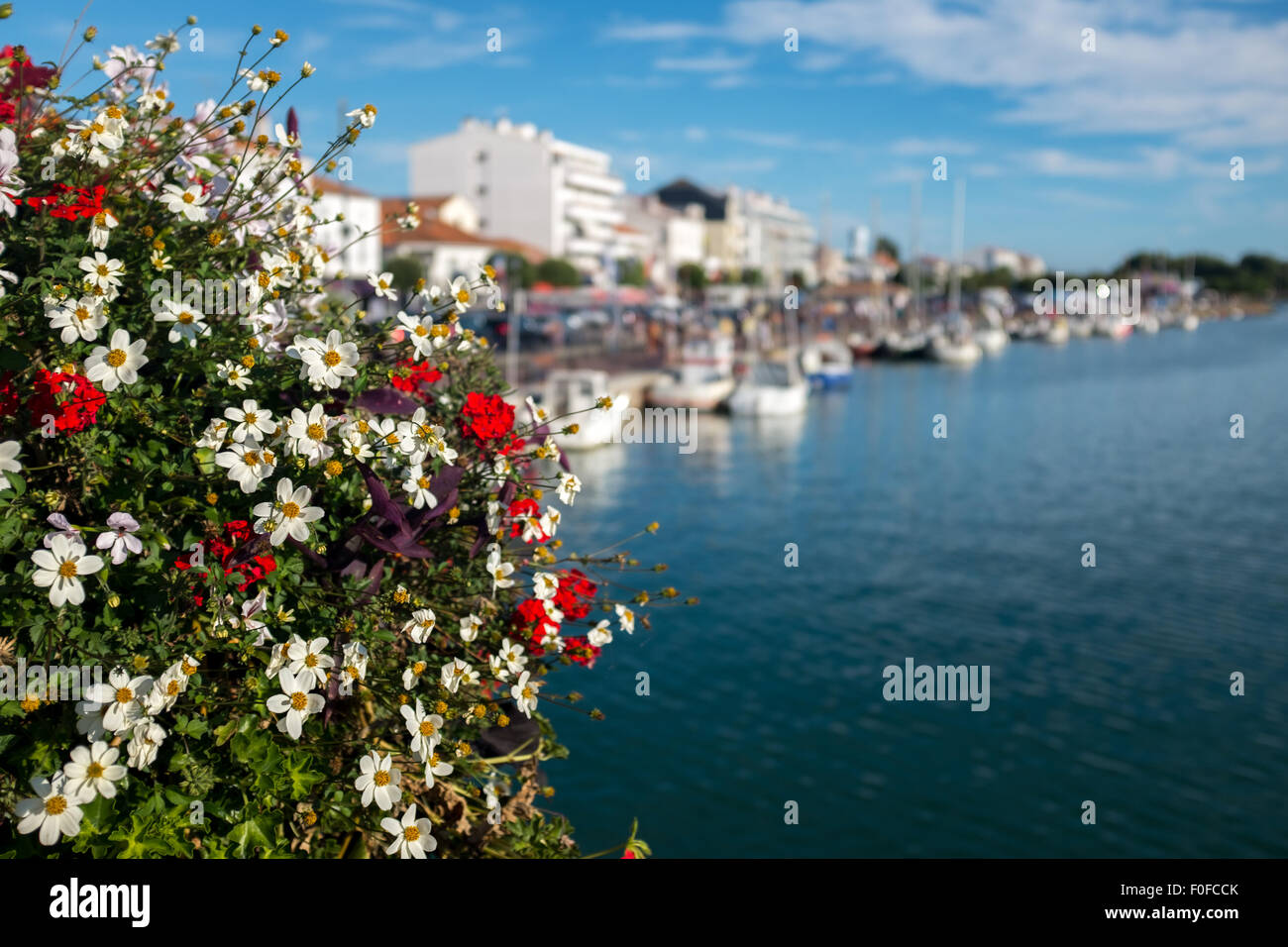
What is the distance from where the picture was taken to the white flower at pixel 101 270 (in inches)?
97.7

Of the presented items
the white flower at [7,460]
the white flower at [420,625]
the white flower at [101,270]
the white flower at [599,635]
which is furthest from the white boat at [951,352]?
the white flower at [7,460]

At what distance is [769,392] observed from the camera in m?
44.0

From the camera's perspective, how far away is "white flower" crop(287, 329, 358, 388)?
2.42 metres

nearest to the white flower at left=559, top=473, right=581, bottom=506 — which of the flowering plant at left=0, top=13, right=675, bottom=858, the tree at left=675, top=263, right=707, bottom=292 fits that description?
the flowering plant at left=0, top=13, right=675, bottom=858

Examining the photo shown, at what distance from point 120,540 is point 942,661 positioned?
1411 centimetres

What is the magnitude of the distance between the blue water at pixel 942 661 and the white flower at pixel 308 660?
181 centimetres

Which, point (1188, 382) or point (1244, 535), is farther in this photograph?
point (1188, 382)

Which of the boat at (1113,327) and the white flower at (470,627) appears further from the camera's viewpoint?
the boat at (1113,327)

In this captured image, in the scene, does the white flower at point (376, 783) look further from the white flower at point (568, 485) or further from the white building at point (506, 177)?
the white building at point (506, 177)

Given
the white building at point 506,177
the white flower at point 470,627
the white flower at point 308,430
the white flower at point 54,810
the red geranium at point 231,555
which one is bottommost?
the white flower at point 54,810

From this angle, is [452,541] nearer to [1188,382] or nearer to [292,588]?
[292,588]
